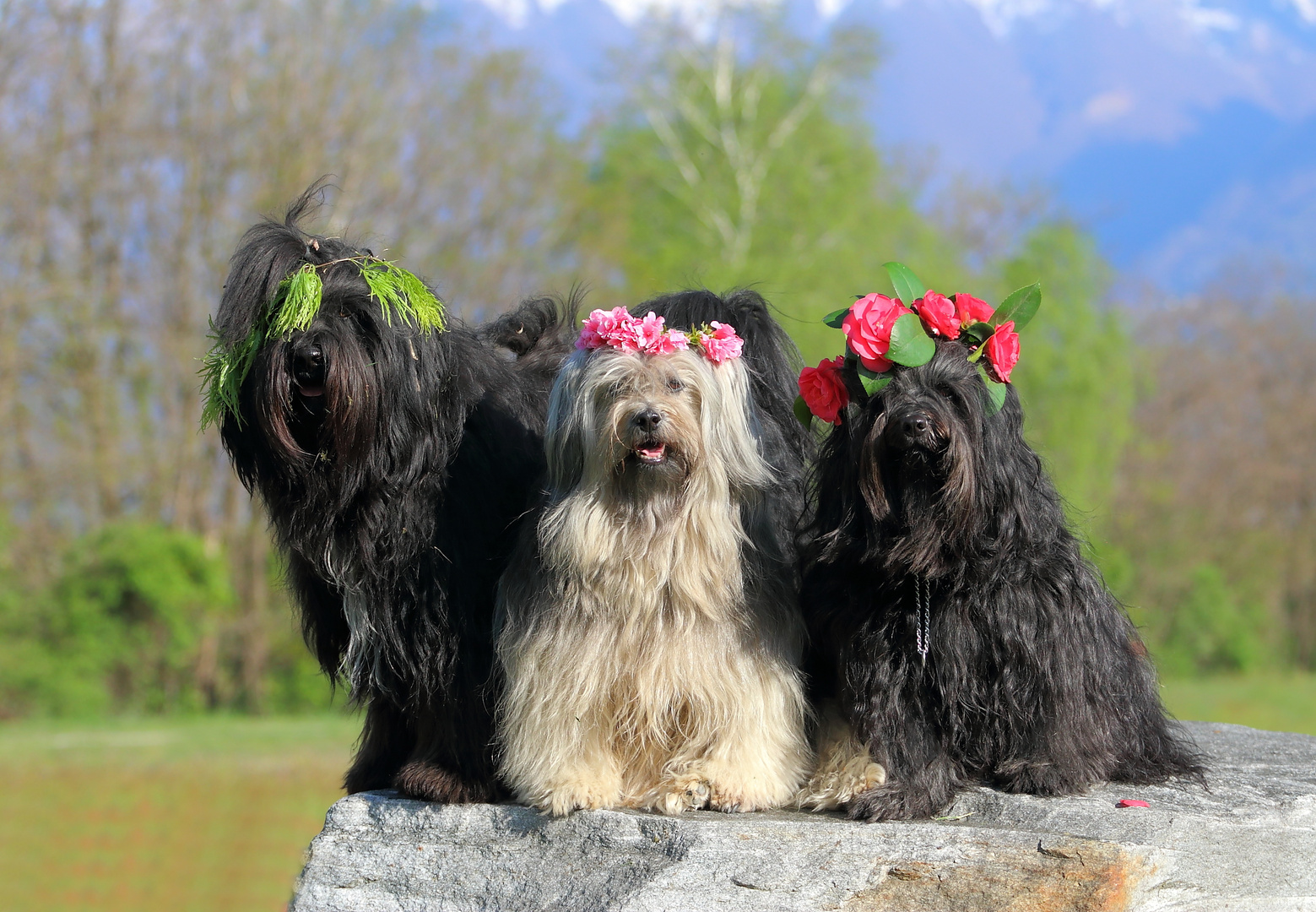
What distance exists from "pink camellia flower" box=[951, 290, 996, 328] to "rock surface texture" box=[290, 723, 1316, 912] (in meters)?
1.53

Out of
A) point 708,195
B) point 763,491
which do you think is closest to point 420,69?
point 708,195

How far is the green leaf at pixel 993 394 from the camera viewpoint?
358cm

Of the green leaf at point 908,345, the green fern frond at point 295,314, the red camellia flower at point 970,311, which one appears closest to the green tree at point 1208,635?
the red camellia flower at point 970,311

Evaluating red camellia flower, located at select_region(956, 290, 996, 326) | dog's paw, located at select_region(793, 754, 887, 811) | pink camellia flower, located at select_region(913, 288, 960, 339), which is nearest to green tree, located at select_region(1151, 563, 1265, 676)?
dog's paw, located at select_region(793, 754, 887, 811)

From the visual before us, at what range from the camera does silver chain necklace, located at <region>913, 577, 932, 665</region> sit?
3697mm

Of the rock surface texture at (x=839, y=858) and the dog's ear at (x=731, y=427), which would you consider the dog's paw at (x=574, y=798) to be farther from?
the dog's ear at (x=731, y=427)

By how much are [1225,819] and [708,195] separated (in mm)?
17393

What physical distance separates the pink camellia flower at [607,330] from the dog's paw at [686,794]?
139cm

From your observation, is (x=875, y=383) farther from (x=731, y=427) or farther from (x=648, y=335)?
(x=648, y=335)

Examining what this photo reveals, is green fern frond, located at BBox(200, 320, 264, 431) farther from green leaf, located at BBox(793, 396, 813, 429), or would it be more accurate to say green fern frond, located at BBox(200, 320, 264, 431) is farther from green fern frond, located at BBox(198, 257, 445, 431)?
green leaf, located at BBox(793, 396, 813, 429)

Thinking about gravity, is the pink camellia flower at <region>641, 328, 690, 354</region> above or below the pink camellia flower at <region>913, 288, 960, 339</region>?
below

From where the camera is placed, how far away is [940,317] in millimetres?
3656

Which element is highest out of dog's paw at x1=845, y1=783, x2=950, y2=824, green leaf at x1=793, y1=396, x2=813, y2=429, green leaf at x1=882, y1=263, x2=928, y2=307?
green leaf at x1=882, y1=263, x2=928, y2=307

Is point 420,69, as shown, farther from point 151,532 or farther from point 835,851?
point 835,851
